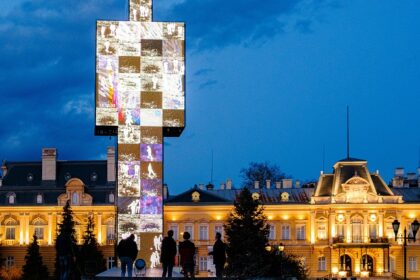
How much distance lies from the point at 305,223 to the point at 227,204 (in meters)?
7.37

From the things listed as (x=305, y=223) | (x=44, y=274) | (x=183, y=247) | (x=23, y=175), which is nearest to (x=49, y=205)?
(x=23, y=175)

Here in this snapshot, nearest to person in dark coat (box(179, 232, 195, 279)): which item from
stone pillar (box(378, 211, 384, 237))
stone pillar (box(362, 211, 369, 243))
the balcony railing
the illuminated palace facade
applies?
the illuminated palace facade

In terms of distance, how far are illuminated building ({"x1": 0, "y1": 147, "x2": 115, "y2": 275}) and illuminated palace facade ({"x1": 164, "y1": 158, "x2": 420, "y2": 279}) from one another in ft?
19.6

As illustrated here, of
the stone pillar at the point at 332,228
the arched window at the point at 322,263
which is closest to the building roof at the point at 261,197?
the stone pillar at the point at 332,228

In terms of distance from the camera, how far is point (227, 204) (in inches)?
3784

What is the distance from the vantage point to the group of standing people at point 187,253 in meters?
32.6

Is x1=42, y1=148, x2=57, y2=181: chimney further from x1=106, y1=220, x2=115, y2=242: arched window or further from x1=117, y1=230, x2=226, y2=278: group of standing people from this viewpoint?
x1=117, y1=230, x2=226, y2=278: group of standing people

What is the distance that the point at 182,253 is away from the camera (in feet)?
107

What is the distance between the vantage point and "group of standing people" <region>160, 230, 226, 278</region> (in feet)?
107

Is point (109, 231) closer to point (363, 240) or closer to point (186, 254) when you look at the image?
point (363, 240)

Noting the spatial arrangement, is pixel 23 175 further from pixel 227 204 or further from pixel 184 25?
pixel 184 25

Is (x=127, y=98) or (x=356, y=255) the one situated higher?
(x=127, y=98)

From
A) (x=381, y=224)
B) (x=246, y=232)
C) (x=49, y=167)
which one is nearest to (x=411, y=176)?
(x=381, y=224)

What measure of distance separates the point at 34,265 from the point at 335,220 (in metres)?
27.1
